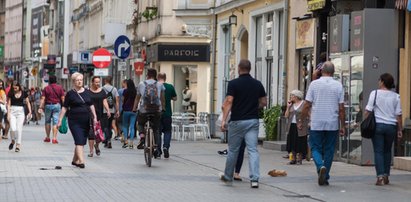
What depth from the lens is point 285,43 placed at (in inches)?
1176

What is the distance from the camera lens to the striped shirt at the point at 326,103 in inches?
685

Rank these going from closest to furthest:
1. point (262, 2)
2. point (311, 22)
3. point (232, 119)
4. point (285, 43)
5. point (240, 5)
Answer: point (232, 119) < point (311, 22) < point (285, 43) < point (262, 2) < point (240, 5)

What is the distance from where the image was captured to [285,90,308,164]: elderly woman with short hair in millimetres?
22469

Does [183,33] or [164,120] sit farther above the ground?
[183,33]

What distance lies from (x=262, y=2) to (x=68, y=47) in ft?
190

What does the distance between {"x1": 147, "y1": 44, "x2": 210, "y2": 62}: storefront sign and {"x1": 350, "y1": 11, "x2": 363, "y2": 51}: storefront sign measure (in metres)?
22.8

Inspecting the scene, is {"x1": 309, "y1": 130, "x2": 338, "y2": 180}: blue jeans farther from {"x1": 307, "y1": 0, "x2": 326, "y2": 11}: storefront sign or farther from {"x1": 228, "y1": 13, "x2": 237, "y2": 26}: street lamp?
{"x1": 228, "y1": 13, "x2": 237, "y2": 26}: street lamp

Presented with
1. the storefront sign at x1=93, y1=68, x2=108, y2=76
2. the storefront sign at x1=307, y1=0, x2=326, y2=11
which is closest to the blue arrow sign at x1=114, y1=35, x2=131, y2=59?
the storefront sign at x1=93, y1=68, x2=108, y2=76

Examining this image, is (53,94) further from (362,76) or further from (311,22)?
(362,76)

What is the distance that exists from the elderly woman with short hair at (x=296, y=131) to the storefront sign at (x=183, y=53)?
21.4 m

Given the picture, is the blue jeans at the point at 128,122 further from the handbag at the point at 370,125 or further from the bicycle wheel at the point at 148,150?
the handbag at the point at 370,125

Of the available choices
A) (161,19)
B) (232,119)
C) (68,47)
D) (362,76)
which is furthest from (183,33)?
(68,47)

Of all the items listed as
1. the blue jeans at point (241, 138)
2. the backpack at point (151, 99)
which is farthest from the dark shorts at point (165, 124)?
the blue jeans at point (241, 138)

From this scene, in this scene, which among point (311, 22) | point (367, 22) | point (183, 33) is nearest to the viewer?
point (367, 22)
